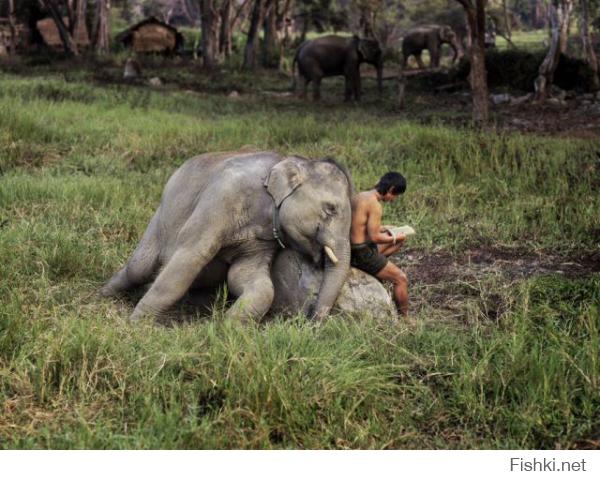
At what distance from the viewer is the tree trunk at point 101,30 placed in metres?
24.8

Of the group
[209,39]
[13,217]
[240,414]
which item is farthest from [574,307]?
[209,39]

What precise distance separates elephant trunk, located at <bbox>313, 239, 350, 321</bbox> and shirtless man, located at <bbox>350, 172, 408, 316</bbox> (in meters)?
0.25

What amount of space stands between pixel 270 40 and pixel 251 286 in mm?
22936

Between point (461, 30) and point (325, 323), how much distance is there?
33.7 meters

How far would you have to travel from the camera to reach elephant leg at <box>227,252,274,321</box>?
16.7 feet

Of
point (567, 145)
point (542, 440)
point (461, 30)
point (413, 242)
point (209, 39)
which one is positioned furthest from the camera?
point (461, 30)

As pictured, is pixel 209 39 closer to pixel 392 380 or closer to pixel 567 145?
pixel 567 145

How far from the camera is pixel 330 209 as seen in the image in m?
5.12

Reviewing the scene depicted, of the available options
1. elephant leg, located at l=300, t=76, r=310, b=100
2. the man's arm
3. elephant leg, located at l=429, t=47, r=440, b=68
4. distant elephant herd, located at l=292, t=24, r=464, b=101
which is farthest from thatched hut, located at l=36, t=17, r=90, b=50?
the man's arm

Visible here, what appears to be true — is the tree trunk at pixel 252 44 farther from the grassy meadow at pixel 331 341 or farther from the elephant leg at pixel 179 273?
the elephant leg at pixel 179 273

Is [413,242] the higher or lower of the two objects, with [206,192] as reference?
lower

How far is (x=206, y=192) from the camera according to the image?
211 inches

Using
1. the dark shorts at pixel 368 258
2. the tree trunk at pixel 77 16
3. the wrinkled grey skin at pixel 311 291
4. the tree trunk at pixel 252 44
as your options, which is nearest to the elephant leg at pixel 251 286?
the wrinkled grey skin at pixel 311 291

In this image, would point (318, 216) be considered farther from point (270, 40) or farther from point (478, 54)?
point (270, 40)
